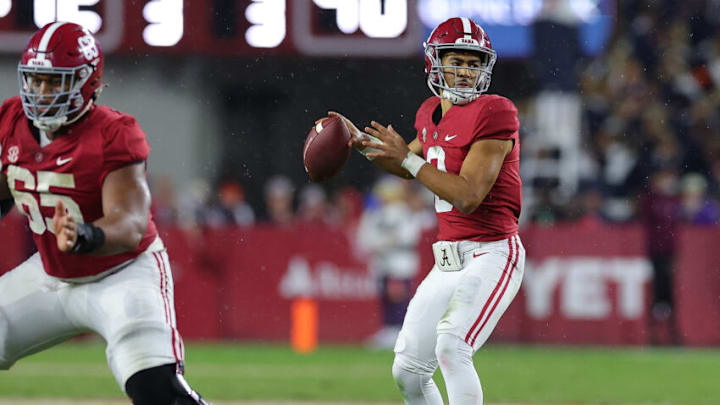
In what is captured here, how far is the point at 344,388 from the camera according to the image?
706cm

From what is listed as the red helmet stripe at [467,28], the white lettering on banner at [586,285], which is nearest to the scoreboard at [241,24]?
the red helmet stripe at [467,28]

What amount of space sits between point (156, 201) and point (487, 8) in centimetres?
420

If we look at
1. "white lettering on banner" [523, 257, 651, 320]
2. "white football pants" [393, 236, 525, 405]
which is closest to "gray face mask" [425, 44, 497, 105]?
"white football pants" [393, 236, 525, 405]

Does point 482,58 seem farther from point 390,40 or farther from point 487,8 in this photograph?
point 487,8

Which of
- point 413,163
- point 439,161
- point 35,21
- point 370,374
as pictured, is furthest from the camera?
point 370,374

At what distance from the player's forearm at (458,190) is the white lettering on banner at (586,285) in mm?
5420

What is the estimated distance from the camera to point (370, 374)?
305 inches

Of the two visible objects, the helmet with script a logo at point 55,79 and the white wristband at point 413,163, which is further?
the white wristband at point 413,163

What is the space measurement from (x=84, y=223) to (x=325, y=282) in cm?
600

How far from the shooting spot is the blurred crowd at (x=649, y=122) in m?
9.84

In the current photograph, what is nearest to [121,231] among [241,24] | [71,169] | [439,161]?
[71,169]

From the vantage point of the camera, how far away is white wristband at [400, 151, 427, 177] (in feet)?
13.8

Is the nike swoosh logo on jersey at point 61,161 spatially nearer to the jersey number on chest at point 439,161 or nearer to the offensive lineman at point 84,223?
the offensive lineman at point 84,223

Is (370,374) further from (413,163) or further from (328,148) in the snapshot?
(413,163)
